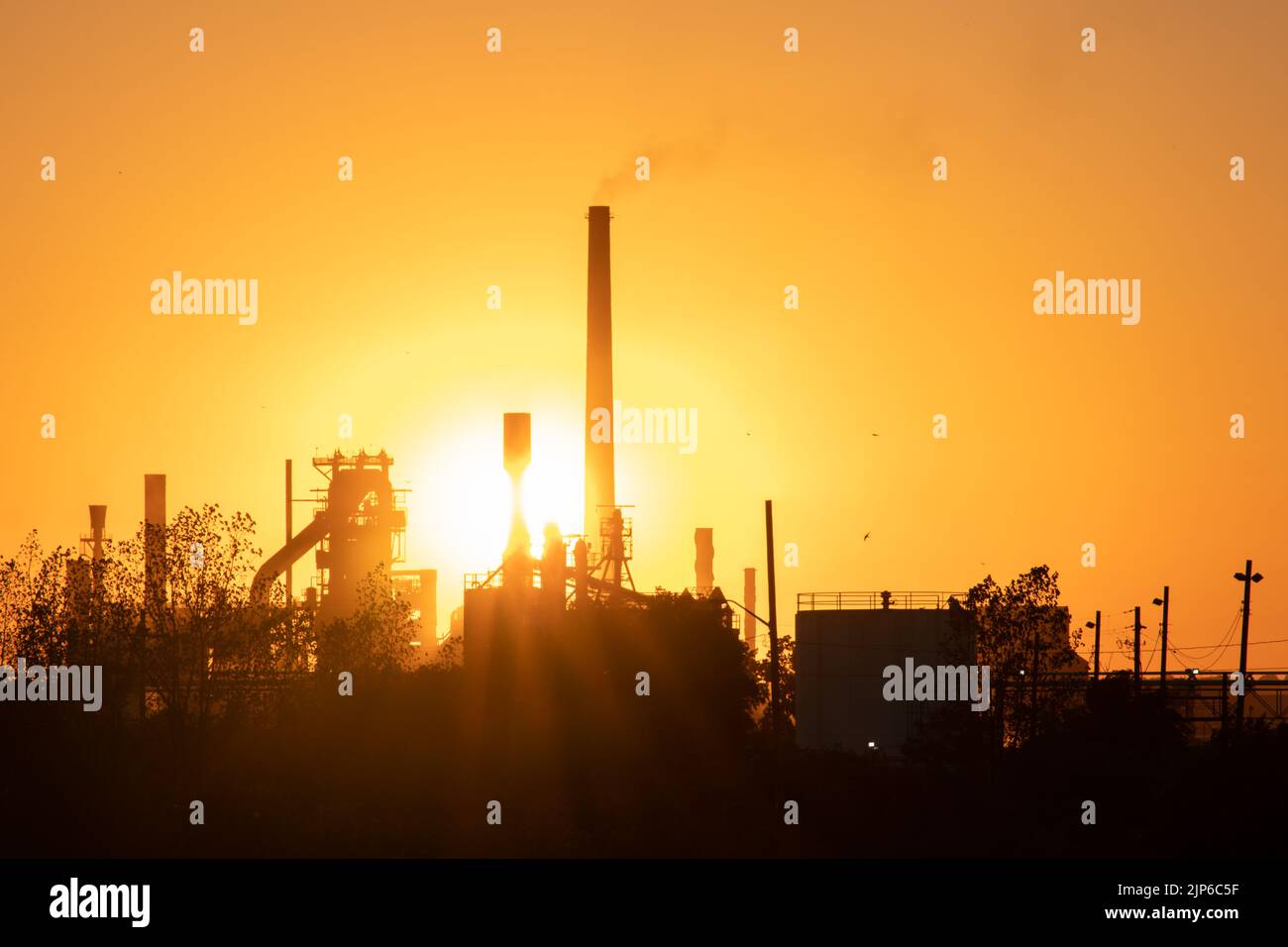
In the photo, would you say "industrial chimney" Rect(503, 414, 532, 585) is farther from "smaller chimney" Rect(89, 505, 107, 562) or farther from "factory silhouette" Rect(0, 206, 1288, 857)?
"smaller chimney" Rect(89, 505, 107, 562)

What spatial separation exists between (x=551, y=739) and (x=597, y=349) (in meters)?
24.9

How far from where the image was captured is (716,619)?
6812 cm

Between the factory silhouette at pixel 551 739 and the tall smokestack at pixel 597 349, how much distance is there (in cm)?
754

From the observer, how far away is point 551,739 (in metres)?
54.4

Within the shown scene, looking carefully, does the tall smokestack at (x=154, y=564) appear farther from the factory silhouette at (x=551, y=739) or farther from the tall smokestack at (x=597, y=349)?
the tall smokestack at (x=597, y=349)

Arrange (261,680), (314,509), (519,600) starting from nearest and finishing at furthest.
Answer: (261,680)
(519,600)
(314,509)

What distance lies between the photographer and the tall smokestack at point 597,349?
76.0m

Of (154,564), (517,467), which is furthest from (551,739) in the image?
(517,467)

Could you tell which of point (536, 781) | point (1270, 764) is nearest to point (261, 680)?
point (536, 781)

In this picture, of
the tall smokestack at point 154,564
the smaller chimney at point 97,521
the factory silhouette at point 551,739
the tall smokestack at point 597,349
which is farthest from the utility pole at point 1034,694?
the smaller chimney at point 97,521
